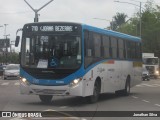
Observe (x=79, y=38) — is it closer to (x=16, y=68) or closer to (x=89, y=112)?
(x=89, y=112)

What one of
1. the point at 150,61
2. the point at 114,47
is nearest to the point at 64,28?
the point at 114,47

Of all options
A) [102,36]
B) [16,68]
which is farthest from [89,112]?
[16,68]

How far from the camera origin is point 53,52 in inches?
754

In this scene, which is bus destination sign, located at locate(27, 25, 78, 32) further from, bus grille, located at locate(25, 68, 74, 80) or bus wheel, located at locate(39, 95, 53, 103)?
bus wheel, located at locate(39, 95, 53, 103)

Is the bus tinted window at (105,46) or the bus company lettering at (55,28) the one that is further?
the bus tinted window at (105,46)

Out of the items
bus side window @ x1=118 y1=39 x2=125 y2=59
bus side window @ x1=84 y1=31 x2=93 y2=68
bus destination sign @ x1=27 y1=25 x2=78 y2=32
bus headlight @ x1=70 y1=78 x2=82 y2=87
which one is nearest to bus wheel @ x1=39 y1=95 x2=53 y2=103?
bus headlight @ x1=70 y1=78 x2=82 y2=87

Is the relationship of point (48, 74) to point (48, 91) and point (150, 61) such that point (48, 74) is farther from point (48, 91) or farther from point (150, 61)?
point (150, 61)

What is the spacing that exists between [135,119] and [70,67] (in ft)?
16.4

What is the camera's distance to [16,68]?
53.9 meters

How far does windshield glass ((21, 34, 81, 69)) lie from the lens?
747 inches

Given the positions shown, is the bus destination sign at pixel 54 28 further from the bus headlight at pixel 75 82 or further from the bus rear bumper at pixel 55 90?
the bus rear bumper at pixel 55 90

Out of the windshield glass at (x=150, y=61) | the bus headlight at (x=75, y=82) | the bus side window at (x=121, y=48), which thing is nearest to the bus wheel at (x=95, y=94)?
the bus headlight at (x=75, y=82)

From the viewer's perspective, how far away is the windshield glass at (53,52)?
1897cm

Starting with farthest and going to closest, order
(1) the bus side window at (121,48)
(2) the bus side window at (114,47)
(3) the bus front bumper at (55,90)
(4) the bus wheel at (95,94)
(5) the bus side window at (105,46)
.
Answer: (1) the bus side window at (121,48) → (2) the bus side window at (114,47) → (5) the bus side window at (105,46) → (4) the bus wheel at (95,94) → (3) the bus front bumper at (55,90)
